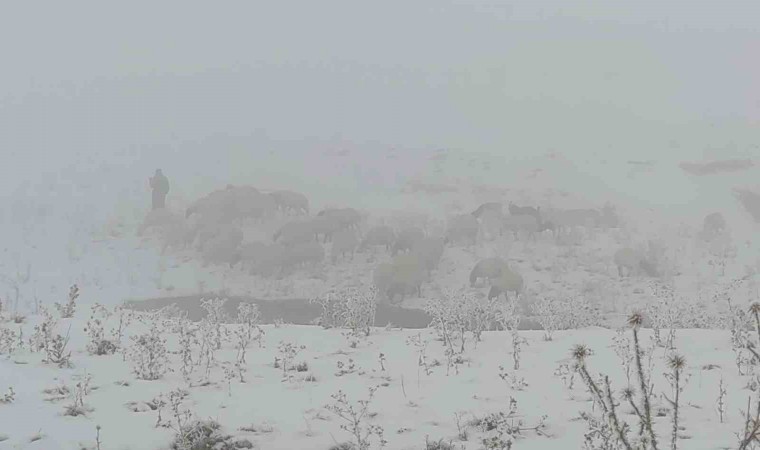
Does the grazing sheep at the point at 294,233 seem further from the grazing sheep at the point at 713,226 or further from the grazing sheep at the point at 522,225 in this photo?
the grazing sheep at the point at 713,226

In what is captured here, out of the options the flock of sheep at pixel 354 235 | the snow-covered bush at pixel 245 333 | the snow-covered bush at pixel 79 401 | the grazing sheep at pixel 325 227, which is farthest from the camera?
the grazing sheep at pixel 325 227

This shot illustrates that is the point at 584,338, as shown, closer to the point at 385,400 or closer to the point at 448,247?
the point at 385,400

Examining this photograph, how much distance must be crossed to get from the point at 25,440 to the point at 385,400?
290cm

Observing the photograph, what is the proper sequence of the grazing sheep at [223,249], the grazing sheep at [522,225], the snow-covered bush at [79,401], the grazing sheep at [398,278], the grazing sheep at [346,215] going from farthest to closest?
the grazing sheep at [346,215] → the grazing sheep at [522,225] → the grazing sheep at [223,249] → the grazing sheep at [398,278] → the snow-covered bush at [79,401]

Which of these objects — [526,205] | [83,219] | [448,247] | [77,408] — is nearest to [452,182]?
[526,205]

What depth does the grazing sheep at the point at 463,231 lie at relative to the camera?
22.0 metres

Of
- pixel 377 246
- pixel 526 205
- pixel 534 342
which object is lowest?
pixel 534 342

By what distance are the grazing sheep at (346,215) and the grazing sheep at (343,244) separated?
1174mm

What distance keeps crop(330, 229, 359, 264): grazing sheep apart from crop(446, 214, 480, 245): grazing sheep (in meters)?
3.22

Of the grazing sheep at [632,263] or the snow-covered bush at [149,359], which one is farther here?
the grazing sheep at [632,263]

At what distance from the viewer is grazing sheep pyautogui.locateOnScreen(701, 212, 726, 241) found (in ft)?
71.7

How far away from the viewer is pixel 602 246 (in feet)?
70.3

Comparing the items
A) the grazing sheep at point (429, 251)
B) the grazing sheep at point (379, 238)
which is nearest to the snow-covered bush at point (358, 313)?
the grazing sheep at point (429, 251)

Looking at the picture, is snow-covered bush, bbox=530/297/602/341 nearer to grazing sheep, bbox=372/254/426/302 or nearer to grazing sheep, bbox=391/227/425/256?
grazing sheep, bbox=372/254/426/302
